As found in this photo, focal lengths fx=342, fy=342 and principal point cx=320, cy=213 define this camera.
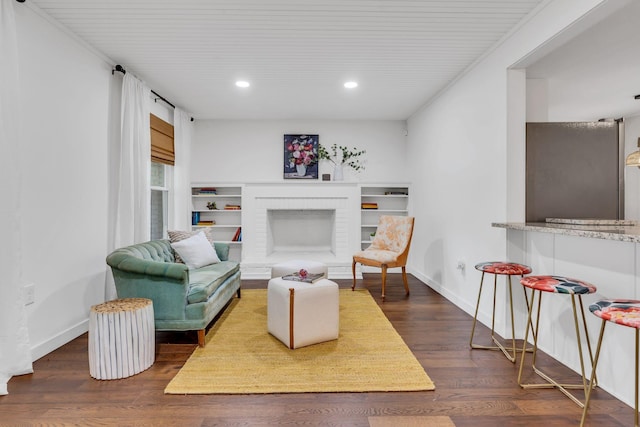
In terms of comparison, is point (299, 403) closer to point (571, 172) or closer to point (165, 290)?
point (165, 290)

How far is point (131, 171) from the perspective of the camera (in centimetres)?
345

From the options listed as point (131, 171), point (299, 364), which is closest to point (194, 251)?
point (131, 171)

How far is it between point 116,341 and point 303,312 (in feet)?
4.12

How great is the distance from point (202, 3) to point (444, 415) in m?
3.02

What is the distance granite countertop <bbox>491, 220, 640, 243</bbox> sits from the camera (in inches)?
67.5

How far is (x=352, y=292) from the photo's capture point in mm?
4293

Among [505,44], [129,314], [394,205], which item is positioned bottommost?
[129,314]

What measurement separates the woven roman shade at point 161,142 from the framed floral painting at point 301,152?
5.64 feet

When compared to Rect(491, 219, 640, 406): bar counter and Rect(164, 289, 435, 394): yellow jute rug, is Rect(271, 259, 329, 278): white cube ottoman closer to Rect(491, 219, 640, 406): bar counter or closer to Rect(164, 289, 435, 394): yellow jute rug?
Rect(164, 289, 435, 394): yellow jute rug

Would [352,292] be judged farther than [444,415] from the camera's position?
Yes

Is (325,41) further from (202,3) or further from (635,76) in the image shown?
(635,76)

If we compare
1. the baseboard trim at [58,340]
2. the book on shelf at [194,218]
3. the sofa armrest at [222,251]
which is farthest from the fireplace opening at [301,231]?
the baseboard trim at [58,340]

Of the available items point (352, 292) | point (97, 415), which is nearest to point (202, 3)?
point (97, 415)

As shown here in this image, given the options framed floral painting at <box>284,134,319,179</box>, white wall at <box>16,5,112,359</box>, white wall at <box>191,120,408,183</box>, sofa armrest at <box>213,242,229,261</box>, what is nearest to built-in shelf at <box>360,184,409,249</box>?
white wall at <box>191,120,408,183</box>
